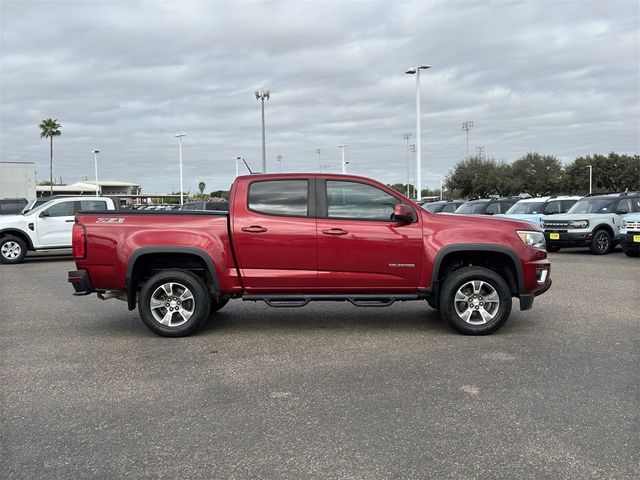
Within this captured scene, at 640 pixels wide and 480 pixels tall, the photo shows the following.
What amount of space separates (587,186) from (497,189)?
12074 millimetres

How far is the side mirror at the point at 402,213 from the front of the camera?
6845mm

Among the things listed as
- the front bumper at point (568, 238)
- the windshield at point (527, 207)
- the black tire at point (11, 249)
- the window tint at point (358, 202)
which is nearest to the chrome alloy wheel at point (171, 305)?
the window tint at point (358, 202)

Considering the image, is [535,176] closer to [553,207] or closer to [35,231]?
[553,207]

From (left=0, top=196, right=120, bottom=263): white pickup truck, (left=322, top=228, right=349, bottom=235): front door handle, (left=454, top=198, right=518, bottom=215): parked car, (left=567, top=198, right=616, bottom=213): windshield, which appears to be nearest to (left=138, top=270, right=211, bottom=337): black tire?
(left=322, top=228, right=349, bottom=235): front door handle

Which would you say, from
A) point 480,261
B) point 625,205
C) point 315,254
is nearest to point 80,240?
point 315,254

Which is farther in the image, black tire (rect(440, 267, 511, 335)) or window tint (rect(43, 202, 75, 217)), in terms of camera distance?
window tint (rect(43, 202, 75, 217))

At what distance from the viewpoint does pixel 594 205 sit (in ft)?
57.4

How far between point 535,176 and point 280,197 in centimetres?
7592

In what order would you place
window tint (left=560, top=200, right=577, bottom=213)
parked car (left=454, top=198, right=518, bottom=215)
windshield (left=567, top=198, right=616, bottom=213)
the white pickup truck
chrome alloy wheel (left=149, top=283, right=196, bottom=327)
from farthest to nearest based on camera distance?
parked car (left=454, top=198, right=518, bottom=215) < window tint (left=560, top=200, right=577, bottom=213) < windshield (left=567, top=198, right=616, bottom=213) < the white pickup truck < chrome alloy wheel (left=149, top=283, right=196, bottom=327)

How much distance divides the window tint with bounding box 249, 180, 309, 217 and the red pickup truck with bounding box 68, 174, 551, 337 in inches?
0.5

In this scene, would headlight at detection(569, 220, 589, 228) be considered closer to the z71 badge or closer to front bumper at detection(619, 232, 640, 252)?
front bumper at detection(619, 232, 640, 252)

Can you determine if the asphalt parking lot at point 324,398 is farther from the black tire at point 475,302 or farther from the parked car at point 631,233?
the parked car at point 631,233

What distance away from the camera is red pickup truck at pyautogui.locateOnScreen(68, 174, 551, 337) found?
22.8ft

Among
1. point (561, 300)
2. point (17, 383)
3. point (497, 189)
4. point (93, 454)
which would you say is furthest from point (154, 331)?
point (497, 189)
